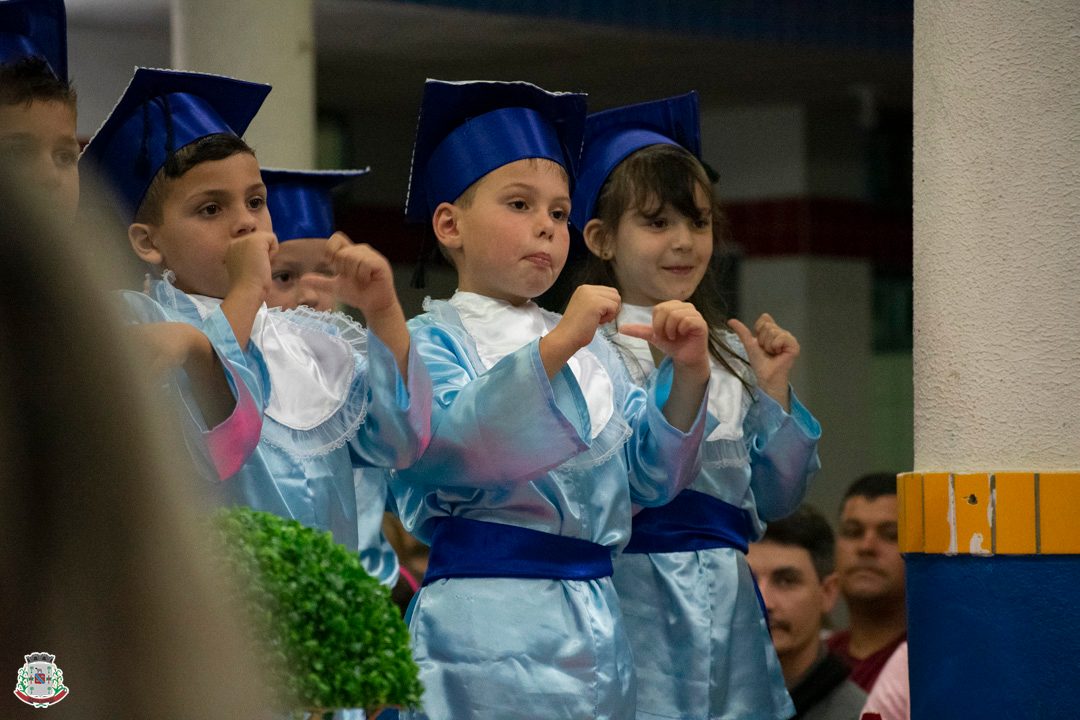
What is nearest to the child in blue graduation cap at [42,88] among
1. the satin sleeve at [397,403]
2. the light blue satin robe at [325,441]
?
the light blue satin robe at [325,441]

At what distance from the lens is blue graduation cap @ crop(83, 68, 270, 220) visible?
2879mm

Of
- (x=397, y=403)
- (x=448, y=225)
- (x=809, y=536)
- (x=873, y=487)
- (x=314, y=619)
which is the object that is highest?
(x=448, y=225)

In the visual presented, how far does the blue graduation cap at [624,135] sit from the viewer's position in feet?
11.7

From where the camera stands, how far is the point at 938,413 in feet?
10.2

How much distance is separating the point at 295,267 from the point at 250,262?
4.59ft

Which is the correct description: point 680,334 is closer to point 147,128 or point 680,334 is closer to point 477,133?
point 477,133

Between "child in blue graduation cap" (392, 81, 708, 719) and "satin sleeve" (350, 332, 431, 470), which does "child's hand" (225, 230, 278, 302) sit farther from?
"child in blue graduation cap" (392, 81, 708, 719)

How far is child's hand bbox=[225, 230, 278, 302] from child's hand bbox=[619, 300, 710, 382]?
25.7 inches

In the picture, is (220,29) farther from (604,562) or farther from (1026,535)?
(1026,535)

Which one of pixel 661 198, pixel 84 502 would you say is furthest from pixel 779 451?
pixel 84 502

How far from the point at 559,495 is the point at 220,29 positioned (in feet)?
8.83

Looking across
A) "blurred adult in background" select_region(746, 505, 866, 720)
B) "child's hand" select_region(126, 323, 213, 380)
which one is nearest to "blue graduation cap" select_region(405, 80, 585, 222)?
"child's hand" select_region(126, 323, 213, 380)

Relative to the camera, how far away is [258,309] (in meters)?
2.68

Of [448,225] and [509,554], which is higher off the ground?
[448,225]
